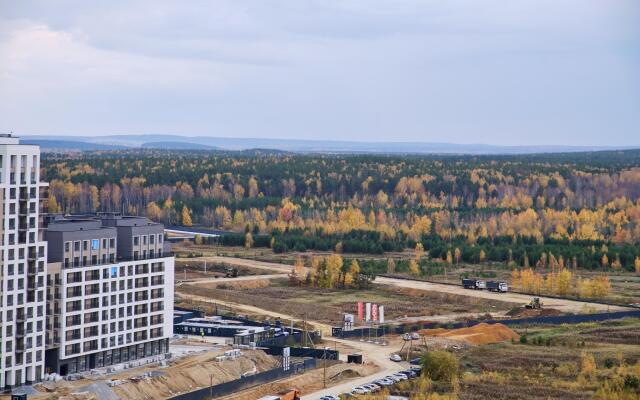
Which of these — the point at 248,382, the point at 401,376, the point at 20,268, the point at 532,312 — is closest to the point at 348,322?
the point at 532,312

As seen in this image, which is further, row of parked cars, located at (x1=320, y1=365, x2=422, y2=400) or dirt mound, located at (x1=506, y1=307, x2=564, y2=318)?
dirt mound, located at (x1=506, y1=307, x2=564, y2=318)

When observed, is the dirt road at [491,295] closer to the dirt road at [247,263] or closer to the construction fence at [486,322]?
the dirt road at [247,263]

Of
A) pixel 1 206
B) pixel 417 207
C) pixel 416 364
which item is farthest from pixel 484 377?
pixel 417 207

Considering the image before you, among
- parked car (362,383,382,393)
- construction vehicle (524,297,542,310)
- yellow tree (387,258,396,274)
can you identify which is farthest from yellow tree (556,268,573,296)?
parked car (362,383,382,393)

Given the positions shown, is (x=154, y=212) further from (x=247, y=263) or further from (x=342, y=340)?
(x=342, y=340)

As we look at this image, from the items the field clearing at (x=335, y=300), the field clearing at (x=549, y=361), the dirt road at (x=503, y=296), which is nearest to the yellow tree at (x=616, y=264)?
the dirt road at (x=503, y=296)

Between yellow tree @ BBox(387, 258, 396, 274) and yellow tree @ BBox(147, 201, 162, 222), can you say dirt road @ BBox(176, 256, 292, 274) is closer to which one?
yellow tree @ BBox(387, 258, 396, 274)

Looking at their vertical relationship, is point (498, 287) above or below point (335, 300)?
above
